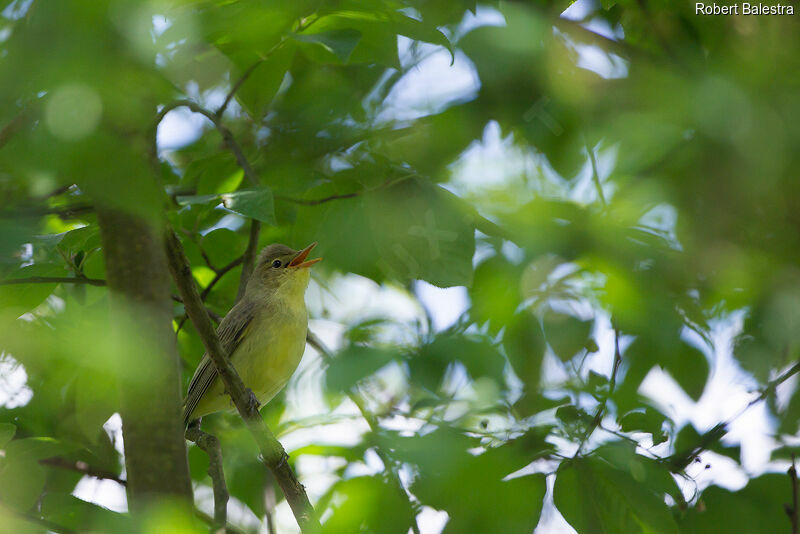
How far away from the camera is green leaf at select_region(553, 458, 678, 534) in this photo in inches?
87.6

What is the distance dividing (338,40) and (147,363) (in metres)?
1.23

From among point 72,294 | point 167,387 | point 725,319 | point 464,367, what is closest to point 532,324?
point 464,367

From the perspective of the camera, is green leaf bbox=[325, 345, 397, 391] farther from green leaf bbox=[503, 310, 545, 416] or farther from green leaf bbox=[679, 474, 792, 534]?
green leaf bbox=[679, 474, 792, 534]

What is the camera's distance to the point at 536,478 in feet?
7.55

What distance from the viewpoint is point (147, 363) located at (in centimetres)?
191

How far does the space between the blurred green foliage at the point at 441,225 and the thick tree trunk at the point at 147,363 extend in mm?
122

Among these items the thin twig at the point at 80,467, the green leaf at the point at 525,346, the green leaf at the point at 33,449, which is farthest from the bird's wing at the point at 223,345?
the green leaf at the point at 525,346

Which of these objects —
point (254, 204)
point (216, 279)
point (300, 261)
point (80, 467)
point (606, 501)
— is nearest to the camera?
point (606, 501)

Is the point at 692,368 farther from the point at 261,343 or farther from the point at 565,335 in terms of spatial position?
the point at 261,343

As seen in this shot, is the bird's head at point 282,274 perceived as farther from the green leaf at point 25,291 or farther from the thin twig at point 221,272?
the green leaf at point 25,291

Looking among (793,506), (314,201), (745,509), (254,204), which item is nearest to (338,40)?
(254,204)

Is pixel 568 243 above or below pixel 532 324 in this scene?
above

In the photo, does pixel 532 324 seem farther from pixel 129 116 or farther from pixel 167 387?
pixel 129 116

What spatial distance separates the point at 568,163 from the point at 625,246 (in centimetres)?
90
